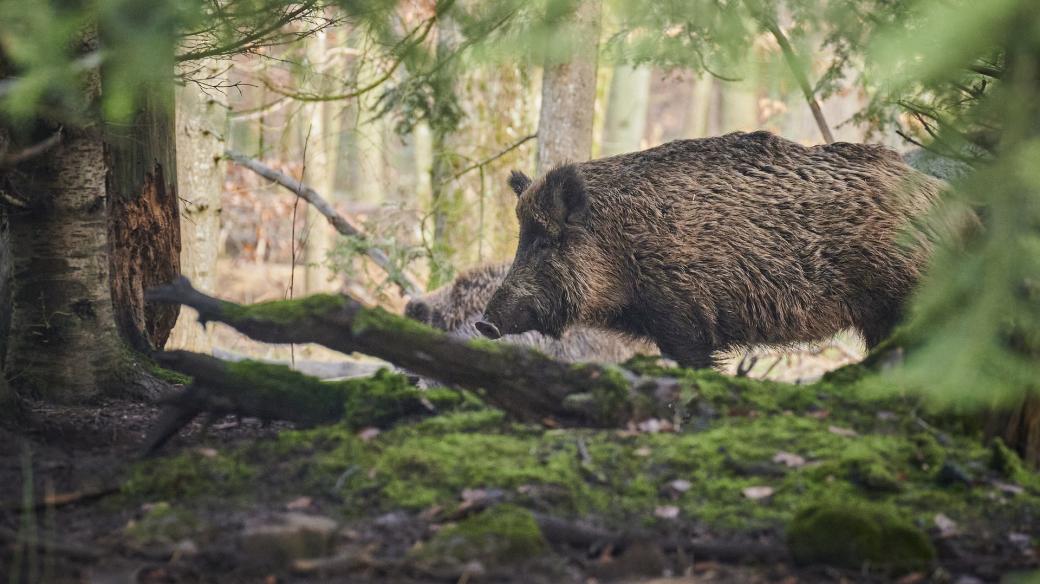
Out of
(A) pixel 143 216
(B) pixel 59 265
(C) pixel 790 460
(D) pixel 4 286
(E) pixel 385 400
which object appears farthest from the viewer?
(A) pixel 143 216

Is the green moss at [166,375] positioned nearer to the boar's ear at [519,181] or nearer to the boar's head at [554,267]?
the boar's head at [554,267]

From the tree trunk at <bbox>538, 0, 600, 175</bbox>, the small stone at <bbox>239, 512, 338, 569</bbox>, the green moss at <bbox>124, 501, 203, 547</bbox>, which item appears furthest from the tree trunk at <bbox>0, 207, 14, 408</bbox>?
the tree trunk at <bbox>538, 0, 600, 175</bbox>

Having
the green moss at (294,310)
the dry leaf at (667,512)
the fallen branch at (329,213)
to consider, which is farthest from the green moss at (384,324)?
the fallen branch at (329,213)

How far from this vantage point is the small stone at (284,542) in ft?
11.1

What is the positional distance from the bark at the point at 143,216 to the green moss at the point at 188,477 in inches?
87.6

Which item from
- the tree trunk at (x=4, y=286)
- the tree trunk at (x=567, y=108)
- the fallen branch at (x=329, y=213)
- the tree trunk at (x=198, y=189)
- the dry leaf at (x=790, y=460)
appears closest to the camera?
the dry leaf at (x=790, y=460)

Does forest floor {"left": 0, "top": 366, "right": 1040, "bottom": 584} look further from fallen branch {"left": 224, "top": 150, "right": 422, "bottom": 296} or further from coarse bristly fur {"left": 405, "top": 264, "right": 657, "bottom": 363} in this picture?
fallen branch {"left": 224, "top": 150, "right": 422, "bottom": 296}

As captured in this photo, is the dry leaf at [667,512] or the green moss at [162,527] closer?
the green moss at [162,527]

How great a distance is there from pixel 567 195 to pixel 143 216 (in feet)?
9.09

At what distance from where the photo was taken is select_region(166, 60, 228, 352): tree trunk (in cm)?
987

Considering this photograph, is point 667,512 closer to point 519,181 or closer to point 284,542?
point 284,542

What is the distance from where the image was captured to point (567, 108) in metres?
9.53

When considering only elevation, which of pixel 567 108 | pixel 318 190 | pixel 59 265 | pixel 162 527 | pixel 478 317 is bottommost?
pixel 162 527

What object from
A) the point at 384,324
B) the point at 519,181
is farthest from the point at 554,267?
the point at 384,324
